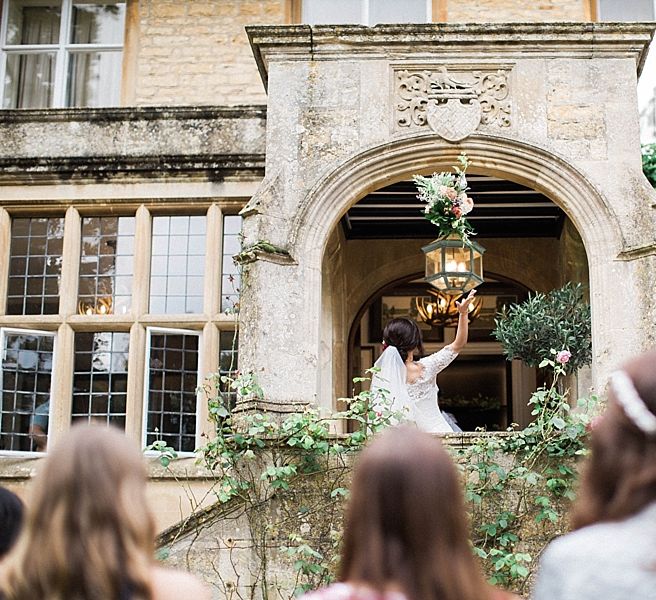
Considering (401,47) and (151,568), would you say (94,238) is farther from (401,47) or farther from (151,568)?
(151,568)

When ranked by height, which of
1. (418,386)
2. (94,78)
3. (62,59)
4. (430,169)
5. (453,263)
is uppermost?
(62,59)

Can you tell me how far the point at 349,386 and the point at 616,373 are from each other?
837 centimetres

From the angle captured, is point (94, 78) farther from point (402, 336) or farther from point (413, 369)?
point (413, 369)

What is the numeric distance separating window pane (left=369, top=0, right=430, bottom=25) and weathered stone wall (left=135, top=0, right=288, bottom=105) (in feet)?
2.74

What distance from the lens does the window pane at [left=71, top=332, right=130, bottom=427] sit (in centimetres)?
877

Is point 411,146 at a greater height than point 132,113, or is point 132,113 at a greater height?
point 132,113

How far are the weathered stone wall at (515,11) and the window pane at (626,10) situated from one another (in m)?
0.15

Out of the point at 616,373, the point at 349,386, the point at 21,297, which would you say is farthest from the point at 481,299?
the point at 616,373

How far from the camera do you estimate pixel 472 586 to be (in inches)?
91.6

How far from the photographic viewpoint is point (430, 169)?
7.62 meters

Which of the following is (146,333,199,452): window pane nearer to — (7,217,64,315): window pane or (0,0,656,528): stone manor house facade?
(0,0,656,528): stone manor house facade

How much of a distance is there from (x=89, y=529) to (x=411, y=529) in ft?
2.31

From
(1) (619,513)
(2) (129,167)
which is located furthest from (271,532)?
(1) (619,513)

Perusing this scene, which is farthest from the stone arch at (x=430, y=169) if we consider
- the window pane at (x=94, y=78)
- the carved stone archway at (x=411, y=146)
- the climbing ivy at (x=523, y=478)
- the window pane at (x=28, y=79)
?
the window pane at (x=28, y=79)
